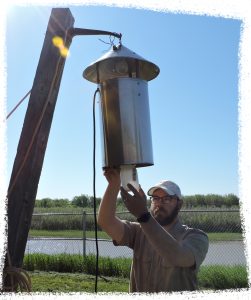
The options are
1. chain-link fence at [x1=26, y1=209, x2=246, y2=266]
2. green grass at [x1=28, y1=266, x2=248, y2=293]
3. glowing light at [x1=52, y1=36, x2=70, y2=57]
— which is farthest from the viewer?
chain-link fence at [x1=26, y1=209, x2=246, y2=266]

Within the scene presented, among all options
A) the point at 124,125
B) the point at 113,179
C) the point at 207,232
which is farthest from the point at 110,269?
the point at 207,232

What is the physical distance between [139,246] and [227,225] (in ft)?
36.1

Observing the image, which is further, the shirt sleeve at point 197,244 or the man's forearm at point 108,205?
the man's forearm at point 108,205

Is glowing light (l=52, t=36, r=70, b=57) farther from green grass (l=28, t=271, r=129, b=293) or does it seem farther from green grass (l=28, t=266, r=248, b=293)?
green grass (l=28, t=266, r=248, b=293)

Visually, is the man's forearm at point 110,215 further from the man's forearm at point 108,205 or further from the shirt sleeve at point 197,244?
the shirt sleeve at point 197,244

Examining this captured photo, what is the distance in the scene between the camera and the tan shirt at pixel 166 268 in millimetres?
2428

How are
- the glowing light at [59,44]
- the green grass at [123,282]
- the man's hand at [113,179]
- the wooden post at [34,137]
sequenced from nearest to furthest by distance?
1. the wooden post at [34,137]
2. the glowing light at [59,44]
3. the man's hand at [113,179]
4. the green grass at [123,282]

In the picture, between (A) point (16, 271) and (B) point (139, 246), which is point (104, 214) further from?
(A) point (16, 271)

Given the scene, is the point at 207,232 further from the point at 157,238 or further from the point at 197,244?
the point at 157,238

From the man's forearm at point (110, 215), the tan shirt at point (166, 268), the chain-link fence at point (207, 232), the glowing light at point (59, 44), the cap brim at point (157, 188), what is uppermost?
the glowing light at point (59, 44)

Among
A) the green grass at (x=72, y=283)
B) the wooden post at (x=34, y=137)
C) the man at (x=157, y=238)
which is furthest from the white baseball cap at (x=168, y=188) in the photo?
the green grass at (x=72, y=283)

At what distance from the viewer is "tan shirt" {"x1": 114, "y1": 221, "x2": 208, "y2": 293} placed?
2.43 metres

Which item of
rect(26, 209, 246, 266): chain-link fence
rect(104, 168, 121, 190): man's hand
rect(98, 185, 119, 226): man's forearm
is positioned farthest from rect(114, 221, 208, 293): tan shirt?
rect(26, 209, 246, 266): chain-link fence

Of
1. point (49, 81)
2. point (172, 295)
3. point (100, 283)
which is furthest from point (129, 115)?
point (100, 283)
